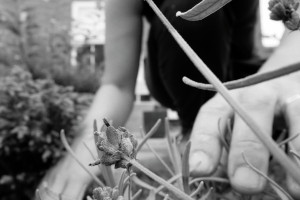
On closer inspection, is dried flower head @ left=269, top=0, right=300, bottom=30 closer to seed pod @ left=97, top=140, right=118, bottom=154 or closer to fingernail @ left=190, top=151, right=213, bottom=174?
seed pod @ left=97, top=140, right=118, bottom=154

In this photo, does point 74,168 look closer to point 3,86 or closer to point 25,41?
point 3,86

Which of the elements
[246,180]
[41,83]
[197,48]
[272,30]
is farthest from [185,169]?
[41,83]

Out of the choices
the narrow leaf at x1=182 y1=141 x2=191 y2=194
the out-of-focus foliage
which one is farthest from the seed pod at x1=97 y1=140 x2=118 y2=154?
the out-of-focus foliage

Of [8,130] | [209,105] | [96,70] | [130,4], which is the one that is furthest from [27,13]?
[209,105]

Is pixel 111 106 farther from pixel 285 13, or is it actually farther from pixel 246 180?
pixel 285 13

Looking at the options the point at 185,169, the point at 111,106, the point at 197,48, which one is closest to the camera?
the point at 185,169

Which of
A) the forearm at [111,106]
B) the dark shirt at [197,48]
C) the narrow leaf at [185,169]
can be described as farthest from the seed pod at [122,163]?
the dark shirt at [197,48]
